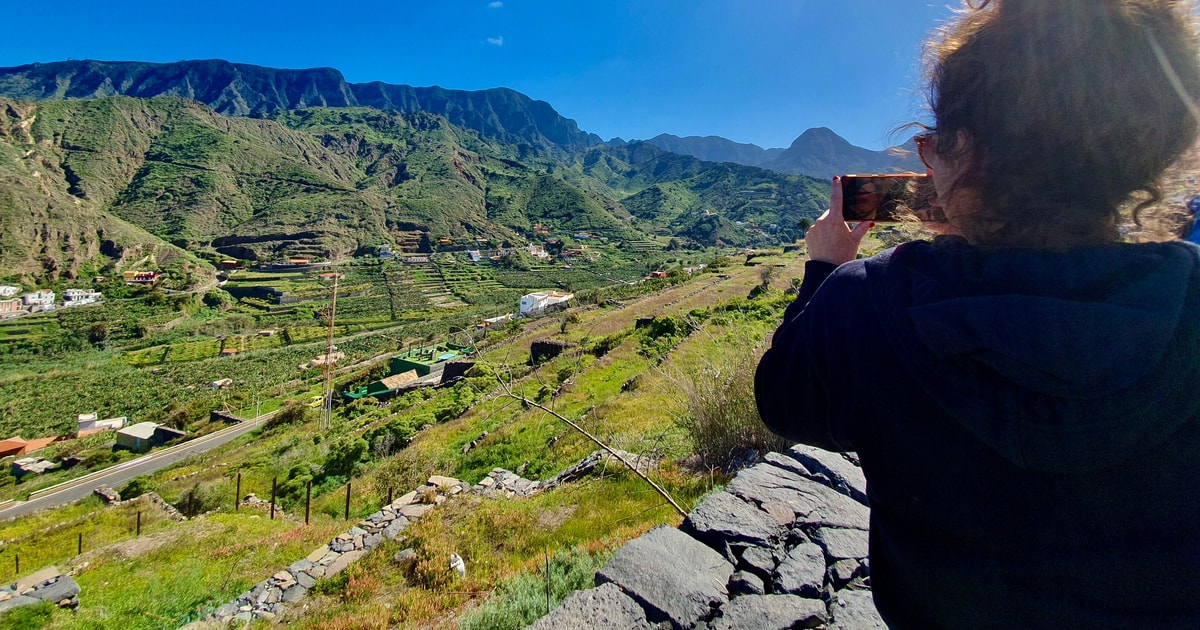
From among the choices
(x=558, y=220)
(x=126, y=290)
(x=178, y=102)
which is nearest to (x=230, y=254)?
(x=126, y=290)

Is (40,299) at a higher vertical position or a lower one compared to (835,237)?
lower

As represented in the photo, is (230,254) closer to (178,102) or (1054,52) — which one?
(178,102)

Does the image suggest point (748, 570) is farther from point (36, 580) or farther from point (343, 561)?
point (36, 580)

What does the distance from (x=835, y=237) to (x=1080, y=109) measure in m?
0.42

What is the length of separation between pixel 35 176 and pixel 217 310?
145 ft

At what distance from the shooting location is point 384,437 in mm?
12938

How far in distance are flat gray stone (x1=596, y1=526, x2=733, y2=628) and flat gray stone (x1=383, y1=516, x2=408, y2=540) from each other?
15.7 feet

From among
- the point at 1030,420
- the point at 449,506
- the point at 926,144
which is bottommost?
the point at 449,506

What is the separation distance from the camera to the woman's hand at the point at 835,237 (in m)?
1.09

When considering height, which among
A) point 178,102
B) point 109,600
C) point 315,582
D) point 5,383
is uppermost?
point 178,102

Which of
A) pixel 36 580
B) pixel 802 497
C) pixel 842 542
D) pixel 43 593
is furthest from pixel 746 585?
pixel 36 580

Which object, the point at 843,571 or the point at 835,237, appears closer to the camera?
the point at 835,237

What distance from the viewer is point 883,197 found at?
1098mm

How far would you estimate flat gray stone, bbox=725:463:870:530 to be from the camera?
242cm
